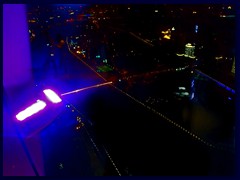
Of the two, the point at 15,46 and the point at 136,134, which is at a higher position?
the point at 15,46

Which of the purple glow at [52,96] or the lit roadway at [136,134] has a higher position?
the purple glow at [52,96]

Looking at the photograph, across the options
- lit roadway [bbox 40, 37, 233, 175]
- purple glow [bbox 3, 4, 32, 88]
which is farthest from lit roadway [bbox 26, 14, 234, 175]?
purple glow [bbox 3, 4, 32, 88]

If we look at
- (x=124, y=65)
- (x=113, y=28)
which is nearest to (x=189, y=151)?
(x=124, y=65)

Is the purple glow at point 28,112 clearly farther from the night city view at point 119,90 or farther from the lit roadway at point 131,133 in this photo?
the lit roadway at point 131,133

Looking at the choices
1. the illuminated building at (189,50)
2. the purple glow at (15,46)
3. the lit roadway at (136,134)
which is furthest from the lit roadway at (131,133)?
the illuminated building at (189,50)

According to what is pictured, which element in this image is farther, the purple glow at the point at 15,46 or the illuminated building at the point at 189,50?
the illuminated building at the point at 189,50

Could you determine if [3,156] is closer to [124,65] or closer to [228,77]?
[124,65]

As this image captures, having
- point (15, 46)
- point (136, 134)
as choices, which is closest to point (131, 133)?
point (136, 134)

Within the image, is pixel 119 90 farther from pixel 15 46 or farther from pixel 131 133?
pixel 15 46
